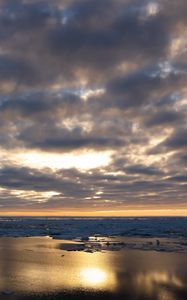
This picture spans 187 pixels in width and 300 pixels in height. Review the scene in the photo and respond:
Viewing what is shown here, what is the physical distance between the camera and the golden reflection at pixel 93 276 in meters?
28.0

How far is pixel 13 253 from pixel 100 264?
522 inches

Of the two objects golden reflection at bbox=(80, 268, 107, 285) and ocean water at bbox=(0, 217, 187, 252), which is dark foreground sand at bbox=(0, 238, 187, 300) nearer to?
golden reflection at bbox=(80, 268, 107, 285)

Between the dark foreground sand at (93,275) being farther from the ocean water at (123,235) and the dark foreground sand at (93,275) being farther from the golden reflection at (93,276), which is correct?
the ocean water at (123,235)

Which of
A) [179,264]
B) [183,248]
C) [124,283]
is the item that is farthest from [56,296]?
[183,248]

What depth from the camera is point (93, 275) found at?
3062cm

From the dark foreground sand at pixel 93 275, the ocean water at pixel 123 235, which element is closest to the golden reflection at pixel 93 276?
the dark foreground sand at pixel 93 275

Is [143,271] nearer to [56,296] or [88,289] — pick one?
[88,289]

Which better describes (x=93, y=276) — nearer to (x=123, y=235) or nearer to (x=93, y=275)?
(x=93, y=275)

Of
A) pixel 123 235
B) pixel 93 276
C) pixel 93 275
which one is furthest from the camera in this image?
pixel 123 235

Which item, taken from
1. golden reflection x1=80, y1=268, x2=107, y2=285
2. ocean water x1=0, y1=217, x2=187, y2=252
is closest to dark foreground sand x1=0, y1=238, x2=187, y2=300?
golden reflection x1=80, y1=268, x2=107, y2=285

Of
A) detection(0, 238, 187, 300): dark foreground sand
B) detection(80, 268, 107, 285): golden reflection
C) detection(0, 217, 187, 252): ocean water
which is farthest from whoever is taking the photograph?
detection(0, 217, 187, 252): ocean water

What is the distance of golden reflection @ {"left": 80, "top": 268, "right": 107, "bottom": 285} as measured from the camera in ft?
91.7

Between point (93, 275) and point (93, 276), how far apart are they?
458mm

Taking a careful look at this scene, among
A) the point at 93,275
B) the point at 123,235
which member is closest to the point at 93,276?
the point at 93,275
